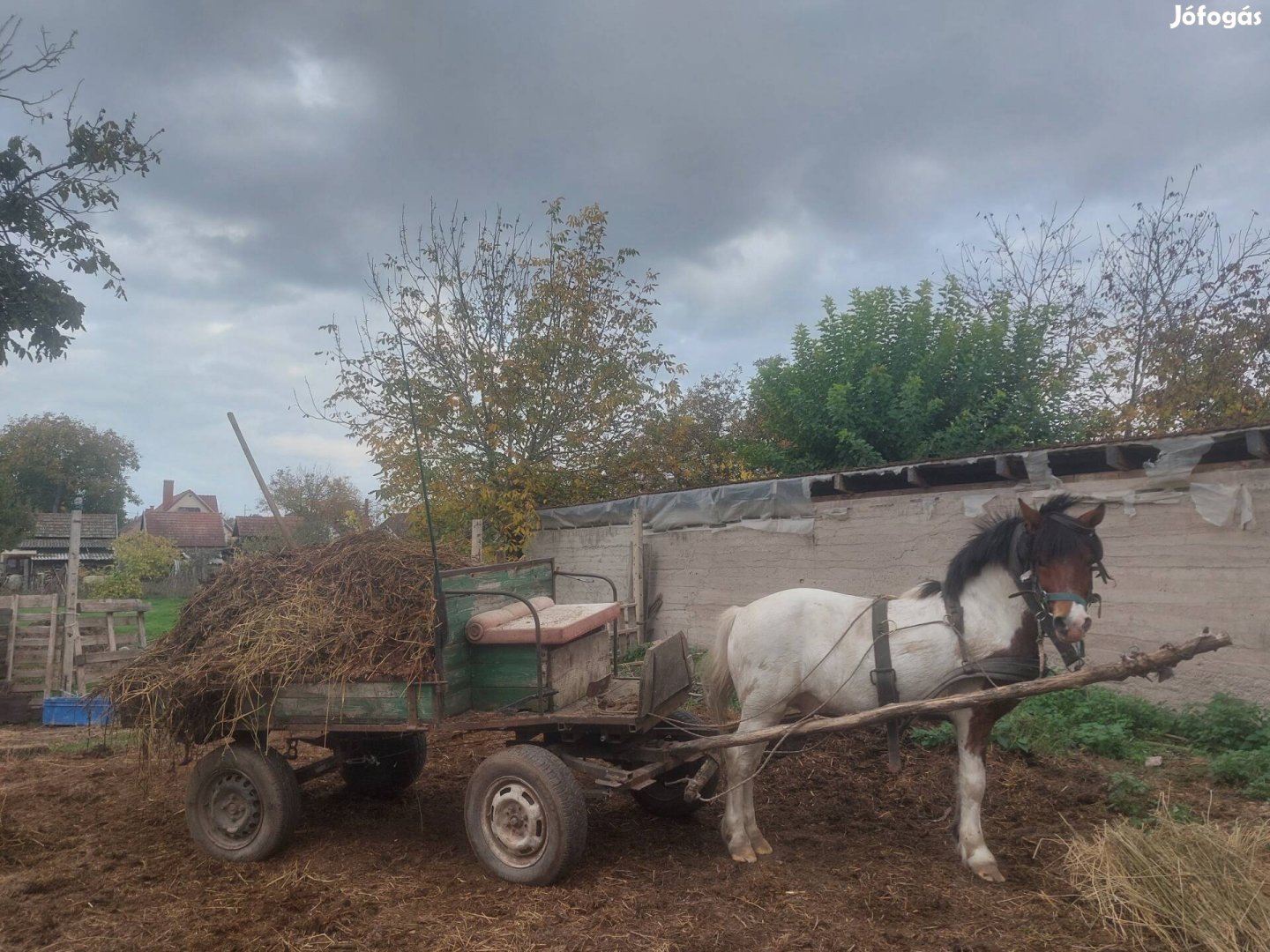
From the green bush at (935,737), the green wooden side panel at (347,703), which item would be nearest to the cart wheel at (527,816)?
the green wooden side panel at (347,703)

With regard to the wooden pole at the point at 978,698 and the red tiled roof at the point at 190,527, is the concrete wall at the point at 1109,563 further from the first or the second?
the red tiled roof at the point at 190,527

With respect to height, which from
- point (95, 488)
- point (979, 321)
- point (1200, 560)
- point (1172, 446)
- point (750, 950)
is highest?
point (95, 488)

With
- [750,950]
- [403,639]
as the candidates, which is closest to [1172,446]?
[750,950]

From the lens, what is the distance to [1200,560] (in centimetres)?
632

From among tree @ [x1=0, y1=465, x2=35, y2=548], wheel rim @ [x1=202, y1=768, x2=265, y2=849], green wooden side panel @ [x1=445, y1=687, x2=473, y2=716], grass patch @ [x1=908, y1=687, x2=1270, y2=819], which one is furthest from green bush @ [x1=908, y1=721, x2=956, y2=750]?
tree @ [x1=0, y1=465, x2=35, y2=548]

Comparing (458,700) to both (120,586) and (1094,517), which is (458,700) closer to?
(1094,517)

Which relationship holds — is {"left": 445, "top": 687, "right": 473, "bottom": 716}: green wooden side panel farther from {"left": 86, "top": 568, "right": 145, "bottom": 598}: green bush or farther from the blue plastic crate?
{"left": 86, "top": 568, "right": 145, "bottom": 598}: green bush

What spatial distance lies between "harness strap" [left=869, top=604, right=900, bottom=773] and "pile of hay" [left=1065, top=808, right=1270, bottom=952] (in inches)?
36.0

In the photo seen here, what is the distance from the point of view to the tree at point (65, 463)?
47.4m

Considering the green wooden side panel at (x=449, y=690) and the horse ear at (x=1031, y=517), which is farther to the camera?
the green wooden side panel at (x=449, y=690)

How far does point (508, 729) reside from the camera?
14.8 feet

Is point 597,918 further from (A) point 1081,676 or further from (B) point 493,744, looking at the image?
(B) point 493,744

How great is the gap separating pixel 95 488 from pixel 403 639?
55.4 m

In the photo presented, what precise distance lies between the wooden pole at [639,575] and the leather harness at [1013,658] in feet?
21.8
